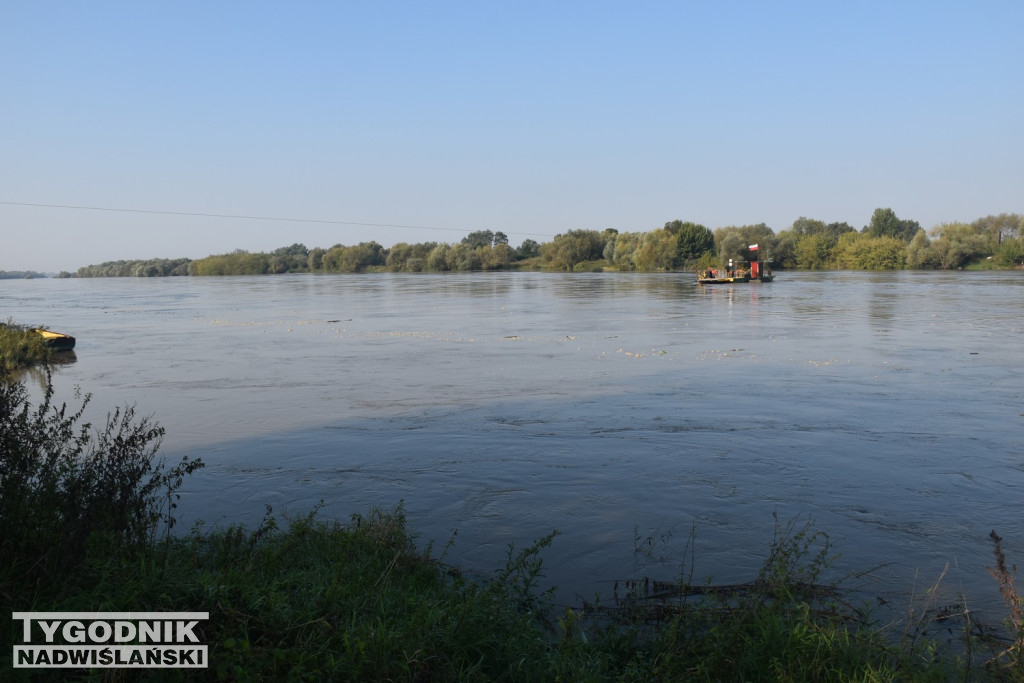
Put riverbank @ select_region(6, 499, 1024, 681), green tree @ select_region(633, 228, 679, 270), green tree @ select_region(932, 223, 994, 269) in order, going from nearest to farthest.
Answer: riverbank @ select_region(6, 499, 1024, 681) → green tree @ select_region(932, 223, 994, 269) → green tree @ select_region(633, 228, 679, 270)

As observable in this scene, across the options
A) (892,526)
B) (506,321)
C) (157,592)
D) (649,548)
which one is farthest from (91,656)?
(506,321)

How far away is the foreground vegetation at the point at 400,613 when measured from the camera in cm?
403

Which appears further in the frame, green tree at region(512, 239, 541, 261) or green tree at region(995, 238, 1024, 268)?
green tree at region(512, 239, 541, 261)

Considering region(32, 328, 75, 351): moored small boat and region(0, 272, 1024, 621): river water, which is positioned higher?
region(32, 328, 75, 351): moored small boat

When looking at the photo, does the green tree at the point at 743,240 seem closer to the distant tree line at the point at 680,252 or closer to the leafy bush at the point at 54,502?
the distant tree line at the point at 680,252

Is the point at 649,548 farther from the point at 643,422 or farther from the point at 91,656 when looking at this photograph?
the point at 643,422

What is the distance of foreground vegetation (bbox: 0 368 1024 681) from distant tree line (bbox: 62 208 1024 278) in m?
85.6

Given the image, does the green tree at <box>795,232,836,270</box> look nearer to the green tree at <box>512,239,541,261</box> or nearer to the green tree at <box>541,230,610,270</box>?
the green tree at <box>541,230,610,270</box>

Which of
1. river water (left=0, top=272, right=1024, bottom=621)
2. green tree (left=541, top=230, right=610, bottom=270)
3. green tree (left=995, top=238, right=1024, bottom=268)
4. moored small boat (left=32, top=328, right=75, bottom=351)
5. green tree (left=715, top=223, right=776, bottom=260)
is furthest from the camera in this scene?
green tree (left=541, top=230, right=610, bottom=270)

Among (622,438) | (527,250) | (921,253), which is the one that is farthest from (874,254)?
(622,438)

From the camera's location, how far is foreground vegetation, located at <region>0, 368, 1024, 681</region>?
403cm

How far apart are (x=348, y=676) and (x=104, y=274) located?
644 feet

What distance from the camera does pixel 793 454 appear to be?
9930mm

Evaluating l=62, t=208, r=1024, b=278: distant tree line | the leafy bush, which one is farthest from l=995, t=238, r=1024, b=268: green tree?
the leafy bush
